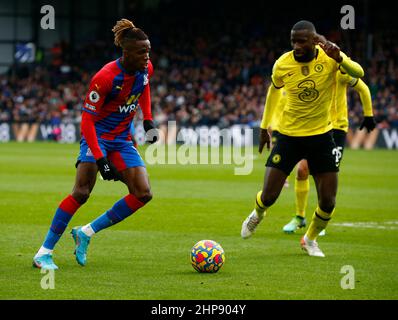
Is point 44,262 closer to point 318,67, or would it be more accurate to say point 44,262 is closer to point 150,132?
point 150,132

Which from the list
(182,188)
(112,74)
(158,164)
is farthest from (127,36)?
(158,164)

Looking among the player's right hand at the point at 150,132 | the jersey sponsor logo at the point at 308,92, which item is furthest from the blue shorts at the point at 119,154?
the jersey sponsor logo at the point at 308,92

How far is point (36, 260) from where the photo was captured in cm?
917

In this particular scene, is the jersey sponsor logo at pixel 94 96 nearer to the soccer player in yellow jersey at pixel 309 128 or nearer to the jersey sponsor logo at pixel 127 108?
the jersey sponsor logo at pixel 127 108

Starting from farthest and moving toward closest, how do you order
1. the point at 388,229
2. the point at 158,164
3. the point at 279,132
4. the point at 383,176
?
the point at 158,164 < the point at 383,176 < the point at 388,229 < the point at 279,132

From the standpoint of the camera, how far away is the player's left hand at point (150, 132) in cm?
970

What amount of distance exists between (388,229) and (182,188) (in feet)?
23.2

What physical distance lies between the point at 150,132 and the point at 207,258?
155cm

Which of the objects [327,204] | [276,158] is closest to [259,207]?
[276,158]

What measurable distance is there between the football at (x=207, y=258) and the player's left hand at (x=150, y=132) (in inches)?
50.4

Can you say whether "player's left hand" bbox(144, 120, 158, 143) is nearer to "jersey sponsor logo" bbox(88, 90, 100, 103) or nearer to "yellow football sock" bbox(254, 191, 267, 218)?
"jersey sponsor logo" bbox(88, 90, 100, 103)

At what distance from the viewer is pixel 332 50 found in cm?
957

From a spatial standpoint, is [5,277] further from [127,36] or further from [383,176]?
[383,176]
